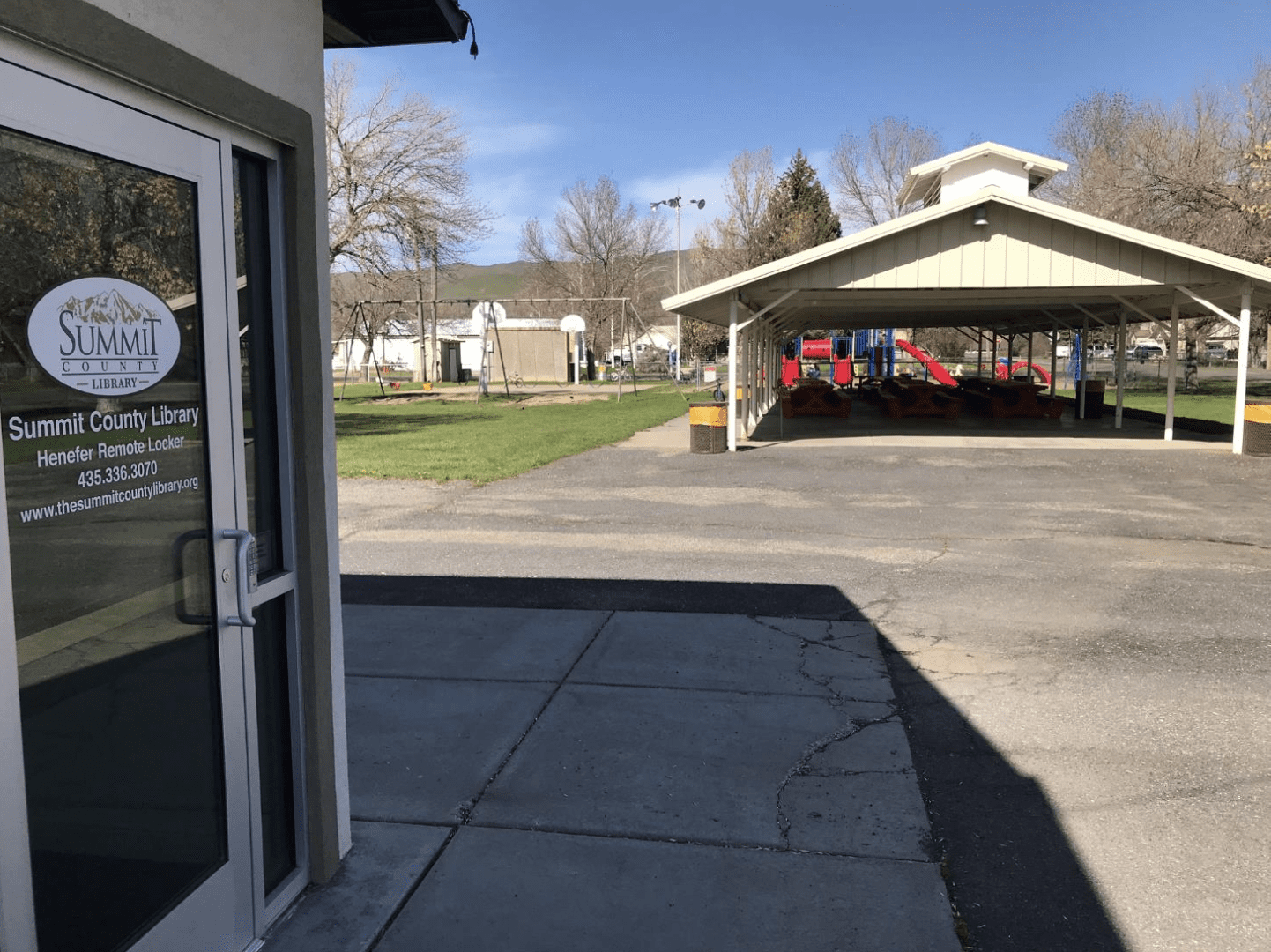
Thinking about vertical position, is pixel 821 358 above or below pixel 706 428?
above

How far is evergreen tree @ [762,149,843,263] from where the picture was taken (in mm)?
51156

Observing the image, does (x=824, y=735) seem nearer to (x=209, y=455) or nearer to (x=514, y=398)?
(x=209, y=455)

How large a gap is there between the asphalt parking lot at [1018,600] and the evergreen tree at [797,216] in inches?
1430

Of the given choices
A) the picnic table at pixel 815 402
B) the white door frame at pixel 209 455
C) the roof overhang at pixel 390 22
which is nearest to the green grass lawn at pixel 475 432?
the picnic table at pixel 815 402

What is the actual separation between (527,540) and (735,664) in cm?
420

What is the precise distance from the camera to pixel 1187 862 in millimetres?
3520

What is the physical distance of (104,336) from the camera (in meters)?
2.28

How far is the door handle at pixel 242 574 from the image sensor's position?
2.72 metres

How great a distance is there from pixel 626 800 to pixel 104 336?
257 centimetres

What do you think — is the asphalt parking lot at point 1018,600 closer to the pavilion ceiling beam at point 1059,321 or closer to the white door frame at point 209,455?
the white door frame at point 209,455

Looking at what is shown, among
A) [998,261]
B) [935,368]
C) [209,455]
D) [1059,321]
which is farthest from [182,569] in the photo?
[935,368]

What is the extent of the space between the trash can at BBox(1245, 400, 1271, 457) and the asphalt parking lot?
97 centimetres

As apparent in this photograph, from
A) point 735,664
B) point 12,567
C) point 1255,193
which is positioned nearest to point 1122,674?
point 735,664

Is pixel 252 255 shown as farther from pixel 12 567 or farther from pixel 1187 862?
pixel 1187 862
